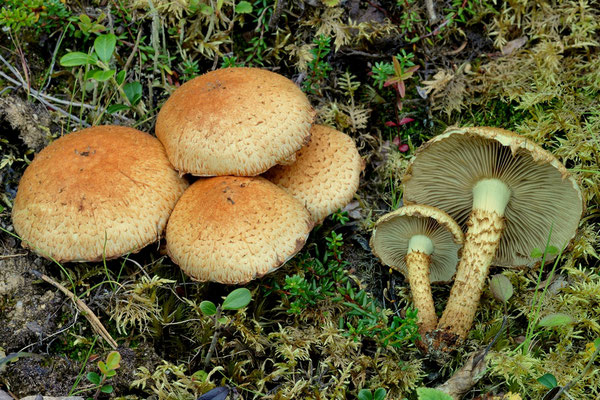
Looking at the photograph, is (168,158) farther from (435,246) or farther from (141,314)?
(435,246)

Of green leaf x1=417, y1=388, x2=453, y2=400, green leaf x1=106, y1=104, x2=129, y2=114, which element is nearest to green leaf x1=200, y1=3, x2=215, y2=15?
green leaf x1=106, y1=104, x2=129, y2=114

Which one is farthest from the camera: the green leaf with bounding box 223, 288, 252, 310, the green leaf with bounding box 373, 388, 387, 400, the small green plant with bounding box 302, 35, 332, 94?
the small green plant with bounding box 302, 35, 332, 94

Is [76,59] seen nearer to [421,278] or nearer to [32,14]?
[32,14]

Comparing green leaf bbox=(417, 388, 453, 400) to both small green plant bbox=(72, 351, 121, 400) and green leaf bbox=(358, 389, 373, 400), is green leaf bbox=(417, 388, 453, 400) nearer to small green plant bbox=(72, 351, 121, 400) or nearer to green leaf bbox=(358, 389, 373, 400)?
green leaf bbox=(358, 389, 373, 400)

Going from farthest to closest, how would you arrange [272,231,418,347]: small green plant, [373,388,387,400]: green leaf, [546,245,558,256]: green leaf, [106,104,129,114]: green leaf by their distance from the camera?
[106,104,129,114]: green leaf, [546,245,558,256]: green leaf, [272,231,418,347]: small green plant, [373,388,387,400]: green leaf

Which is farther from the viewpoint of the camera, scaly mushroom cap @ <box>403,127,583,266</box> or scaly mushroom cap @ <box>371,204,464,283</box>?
→ scaly mushroom cap @ <box>371,204,464,283</box>

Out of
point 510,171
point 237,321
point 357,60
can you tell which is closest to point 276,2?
point 357,60

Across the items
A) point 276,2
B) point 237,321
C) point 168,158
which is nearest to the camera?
point 237,321

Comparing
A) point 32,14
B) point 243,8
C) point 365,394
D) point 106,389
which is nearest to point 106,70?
point 32,14
